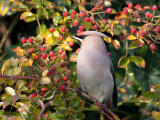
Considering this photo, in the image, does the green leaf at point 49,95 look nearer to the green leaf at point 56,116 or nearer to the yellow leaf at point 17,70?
the green leaf at point 56,116

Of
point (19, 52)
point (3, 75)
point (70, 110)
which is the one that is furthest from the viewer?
point (19, 52)

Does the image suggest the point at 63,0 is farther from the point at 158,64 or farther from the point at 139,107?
the point at 139,107

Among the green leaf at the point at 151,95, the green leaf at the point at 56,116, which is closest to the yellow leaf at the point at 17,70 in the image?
the green leaf at the point at 56,116

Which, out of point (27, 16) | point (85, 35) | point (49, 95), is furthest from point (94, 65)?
point (27, 16)

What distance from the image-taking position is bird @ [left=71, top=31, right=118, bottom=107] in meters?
2.34

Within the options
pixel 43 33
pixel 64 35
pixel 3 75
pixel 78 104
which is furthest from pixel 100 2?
pixel 3 75

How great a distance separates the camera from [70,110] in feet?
6.55

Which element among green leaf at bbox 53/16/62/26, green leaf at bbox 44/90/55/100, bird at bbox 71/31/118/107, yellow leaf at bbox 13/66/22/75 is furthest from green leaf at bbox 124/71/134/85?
yellow leaf at bbox 13/66/22/75

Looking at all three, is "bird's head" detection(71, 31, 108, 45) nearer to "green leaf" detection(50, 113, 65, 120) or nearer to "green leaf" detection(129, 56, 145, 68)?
"green leaf" detection(129, 56, 145, 68)

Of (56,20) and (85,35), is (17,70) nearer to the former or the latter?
(56,20)

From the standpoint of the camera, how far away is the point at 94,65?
7.71 feet

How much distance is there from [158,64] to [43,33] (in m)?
1.29

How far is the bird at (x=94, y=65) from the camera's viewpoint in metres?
2.34

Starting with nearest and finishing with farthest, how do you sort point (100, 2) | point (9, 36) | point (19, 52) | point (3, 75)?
point (3, 75)
point (19, 52)
point (100, 2)
point (9, 36)
